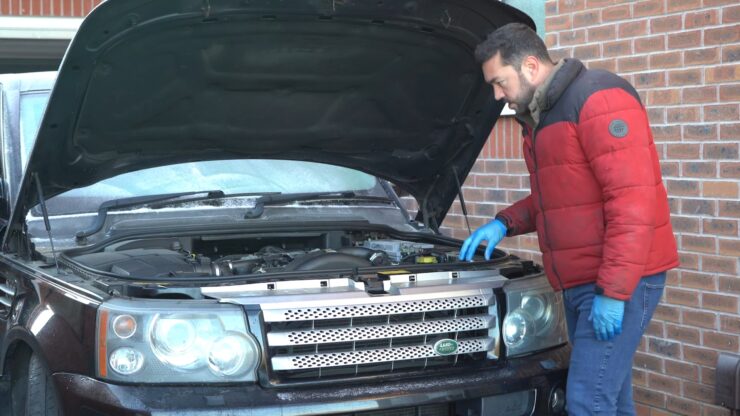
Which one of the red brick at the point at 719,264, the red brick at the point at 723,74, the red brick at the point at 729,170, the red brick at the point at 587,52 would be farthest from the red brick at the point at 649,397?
the red brick at the point at 587,52

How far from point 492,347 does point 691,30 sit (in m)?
2.43

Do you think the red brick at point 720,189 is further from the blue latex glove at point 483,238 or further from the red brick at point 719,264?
the blue latex glove at point 483,238

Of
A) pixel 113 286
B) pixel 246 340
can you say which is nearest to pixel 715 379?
pixel 246 340

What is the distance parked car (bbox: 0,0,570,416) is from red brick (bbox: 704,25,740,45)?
128 centimetres

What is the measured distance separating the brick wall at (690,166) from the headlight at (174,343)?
2839mm

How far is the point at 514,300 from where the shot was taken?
408 centimetres

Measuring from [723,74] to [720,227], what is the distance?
31.4 inches

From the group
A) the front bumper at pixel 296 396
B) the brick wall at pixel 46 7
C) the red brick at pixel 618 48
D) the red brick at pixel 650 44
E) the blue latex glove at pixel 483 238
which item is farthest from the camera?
the brick wall at pixel 46 7

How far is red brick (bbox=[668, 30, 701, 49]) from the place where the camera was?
5430mm

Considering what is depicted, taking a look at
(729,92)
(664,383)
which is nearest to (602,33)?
(729,92)

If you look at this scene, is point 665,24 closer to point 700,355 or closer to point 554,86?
point 700,355

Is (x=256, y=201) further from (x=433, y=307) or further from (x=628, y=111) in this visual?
(x=628, y=111)

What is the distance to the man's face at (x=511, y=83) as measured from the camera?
401 centimetres

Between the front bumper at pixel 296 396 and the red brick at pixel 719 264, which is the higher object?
the red brick at pixel 719 264
